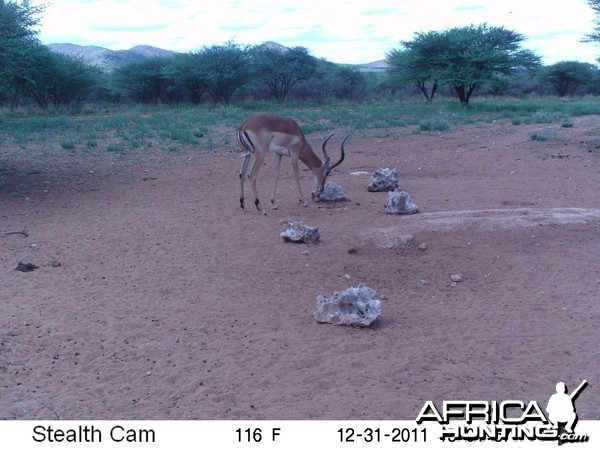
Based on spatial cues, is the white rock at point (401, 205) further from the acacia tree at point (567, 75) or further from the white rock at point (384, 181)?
the acacia tree at point (567, 75)

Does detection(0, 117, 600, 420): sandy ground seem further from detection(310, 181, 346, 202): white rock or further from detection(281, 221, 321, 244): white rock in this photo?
detection(310, 181, 346, 202): white rock

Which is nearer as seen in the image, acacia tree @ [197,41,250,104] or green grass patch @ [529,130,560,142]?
green grass patch @ [529,130,560,142]

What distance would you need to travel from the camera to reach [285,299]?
6.88 metres

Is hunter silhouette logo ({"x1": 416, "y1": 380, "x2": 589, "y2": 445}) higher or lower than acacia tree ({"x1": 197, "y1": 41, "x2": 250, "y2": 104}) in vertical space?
lower

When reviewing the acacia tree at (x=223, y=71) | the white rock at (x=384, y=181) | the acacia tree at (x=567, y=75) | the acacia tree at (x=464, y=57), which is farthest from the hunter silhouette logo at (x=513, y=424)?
the acacia tree at (x=567, y=75)

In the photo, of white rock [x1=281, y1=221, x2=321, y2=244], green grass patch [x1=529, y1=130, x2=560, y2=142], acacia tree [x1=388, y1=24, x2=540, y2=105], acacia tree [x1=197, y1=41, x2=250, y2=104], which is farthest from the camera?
acacia tree [x1=197, y1=41, x2=250, y2=104]

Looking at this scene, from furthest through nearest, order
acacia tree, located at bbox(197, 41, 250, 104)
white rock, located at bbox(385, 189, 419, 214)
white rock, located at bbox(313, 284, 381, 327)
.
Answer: acacia tree, located at bbox(197, 41, 250, 104) → white rock, located at bbox(385, 189, 419, 214) → white rock, located at bbox(313, 284, 381, 327)

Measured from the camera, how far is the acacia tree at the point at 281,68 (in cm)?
4459

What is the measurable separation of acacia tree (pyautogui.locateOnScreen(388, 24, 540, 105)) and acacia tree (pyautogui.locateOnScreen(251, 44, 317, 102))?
8.64 m

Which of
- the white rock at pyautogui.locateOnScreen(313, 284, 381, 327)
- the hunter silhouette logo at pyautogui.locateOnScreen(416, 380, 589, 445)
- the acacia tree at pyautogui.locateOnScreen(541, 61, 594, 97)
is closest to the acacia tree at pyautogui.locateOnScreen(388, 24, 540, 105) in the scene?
the acacia tree at pyautogui.locateOnScreen(541, 61, 594, 97)

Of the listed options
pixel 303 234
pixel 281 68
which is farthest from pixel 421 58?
pixel 303 234

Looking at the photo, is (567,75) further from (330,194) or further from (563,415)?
(563,415)

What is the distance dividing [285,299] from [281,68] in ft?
129

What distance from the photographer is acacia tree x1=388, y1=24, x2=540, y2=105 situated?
3256 centimetres
